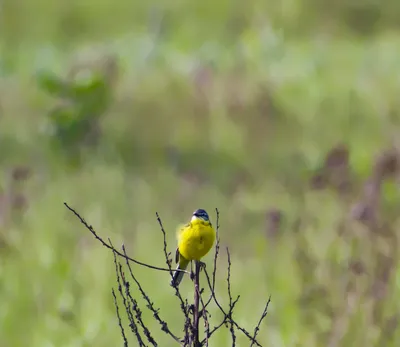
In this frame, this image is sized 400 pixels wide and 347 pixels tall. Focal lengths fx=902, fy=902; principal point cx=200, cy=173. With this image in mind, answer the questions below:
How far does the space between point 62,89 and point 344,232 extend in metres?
3.62

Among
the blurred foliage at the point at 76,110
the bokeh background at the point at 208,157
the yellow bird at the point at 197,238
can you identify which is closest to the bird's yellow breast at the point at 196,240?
the yellow bird at the point at 197,238

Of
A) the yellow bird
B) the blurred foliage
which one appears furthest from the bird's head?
the blurred foliage

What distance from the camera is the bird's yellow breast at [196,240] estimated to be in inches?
96.7

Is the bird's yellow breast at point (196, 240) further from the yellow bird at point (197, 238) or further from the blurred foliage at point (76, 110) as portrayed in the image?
the blurred foliage at point (76, 110)

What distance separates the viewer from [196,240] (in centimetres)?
246

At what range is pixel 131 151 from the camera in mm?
8375

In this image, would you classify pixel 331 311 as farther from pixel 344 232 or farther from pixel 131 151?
pixel 131 151

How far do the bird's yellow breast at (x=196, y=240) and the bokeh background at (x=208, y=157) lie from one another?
4.54 ft

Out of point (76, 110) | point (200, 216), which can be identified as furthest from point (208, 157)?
point (200, 216)

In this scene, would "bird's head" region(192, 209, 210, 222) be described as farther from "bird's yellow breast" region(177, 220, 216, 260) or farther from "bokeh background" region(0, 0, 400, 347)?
"bokeh background" region(0, 0, 400, 347)

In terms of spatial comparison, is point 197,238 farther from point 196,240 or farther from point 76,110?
point 76,110

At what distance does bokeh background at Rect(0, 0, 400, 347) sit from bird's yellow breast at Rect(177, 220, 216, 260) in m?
1.38

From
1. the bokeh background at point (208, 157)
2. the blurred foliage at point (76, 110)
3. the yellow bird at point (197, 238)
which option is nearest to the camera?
the yellow bird at point (197, 238)

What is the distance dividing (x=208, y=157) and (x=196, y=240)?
5.75m
